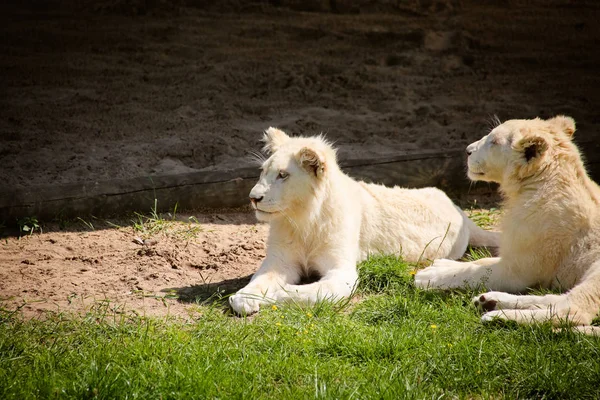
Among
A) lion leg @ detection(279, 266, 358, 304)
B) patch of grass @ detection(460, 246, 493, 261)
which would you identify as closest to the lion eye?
lion leg @ detection(279, 266, 358, 304)

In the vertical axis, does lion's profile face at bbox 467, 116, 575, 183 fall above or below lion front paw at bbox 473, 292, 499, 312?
above

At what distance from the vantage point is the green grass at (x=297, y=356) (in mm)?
4344

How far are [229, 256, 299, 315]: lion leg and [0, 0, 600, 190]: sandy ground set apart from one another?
2.34 m

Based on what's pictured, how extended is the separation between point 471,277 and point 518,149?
1.07 metres

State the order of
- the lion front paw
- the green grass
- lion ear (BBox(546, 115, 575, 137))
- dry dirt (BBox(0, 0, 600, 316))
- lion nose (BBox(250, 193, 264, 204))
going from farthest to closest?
1. dry dirt (BBox(0, 0, 600, 316))
2. lion ear (BBox(546, 115, 575, 137))
3. lion nose (BBox(250, 193, 264, 204))
4. the lion front paw
5. the green grass

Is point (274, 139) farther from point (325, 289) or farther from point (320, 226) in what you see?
point (325, 289)

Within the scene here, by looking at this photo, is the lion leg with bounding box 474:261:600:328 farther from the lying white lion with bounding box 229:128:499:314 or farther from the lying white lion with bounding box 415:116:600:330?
the lying white lion with bounding box 229:128:499:314

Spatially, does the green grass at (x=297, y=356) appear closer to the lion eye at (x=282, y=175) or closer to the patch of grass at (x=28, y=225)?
the lion eye at (x=282, y=175)

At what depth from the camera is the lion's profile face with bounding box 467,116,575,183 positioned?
586cm

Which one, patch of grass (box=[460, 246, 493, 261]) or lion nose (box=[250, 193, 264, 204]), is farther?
patch of grass (box=[460, 246, 493, 261])

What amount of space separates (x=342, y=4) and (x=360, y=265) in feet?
23.2

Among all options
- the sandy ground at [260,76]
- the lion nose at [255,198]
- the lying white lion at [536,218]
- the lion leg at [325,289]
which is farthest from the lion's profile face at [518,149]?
the sandy ground at [260,76]

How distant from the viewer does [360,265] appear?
6.41 metres

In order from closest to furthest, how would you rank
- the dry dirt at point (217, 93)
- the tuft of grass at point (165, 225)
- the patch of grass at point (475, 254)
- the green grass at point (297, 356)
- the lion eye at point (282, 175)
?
the green grass at point (297, 356)
the lion eye at point (282, 175)
the dry dirt at point (217, 93)
the patch of grass at point (475, 254)
the tuft of grass at point (165, 225)
